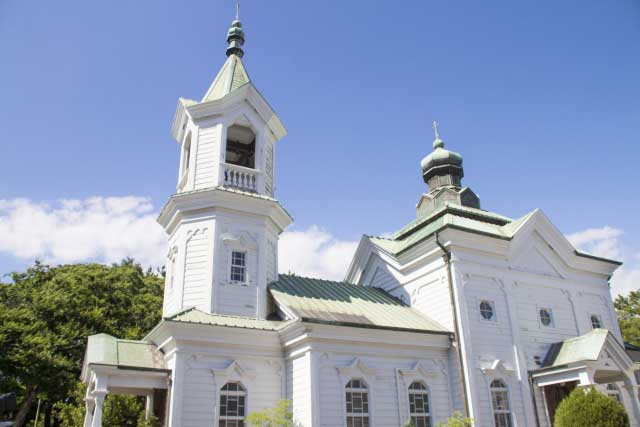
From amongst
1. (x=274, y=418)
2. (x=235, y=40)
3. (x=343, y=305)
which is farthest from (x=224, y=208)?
(x=235, y=40)

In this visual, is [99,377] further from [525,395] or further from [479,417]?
[525,395]

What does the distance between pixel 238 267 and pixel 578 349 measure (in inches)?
459

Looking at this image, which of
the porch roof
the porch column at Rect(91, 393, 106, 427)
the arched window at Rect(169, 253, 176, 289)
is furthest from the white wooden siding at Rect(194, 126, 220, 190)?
the porch column at Rect(91, 393, 106, 427)

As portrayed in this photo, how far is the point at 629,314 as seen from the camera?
125 feet

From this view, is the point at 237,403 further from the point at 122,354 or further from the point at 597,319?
the point at 597,319

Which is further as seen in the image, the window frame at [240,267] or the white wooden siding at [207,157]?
the white wooden siding at [207,157]

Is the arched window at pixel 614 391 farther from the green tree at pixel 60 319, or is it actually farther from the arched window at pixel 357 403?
the green tree at pixel 60 319

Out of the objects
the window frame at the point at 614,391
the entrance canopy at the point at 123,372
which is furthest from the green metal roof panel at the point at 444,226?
the entrance canopy at the point at 123,372

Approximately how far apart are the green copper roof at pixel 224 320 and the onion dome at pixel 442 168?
13.2 meters

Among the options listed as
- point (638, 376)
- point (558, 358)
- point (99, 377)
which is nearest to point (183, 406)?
point (99, 377)

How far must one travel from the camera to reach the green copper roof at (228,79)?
18.3 m

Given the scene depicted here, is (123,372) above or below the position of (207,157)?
below

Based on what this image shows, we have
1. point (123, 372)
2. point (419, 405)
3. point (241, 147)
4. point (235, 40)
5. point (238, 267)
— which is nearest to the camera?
point (123, 372)

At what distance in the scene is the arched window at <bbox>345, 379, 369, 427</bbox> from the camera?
13.6 metres
